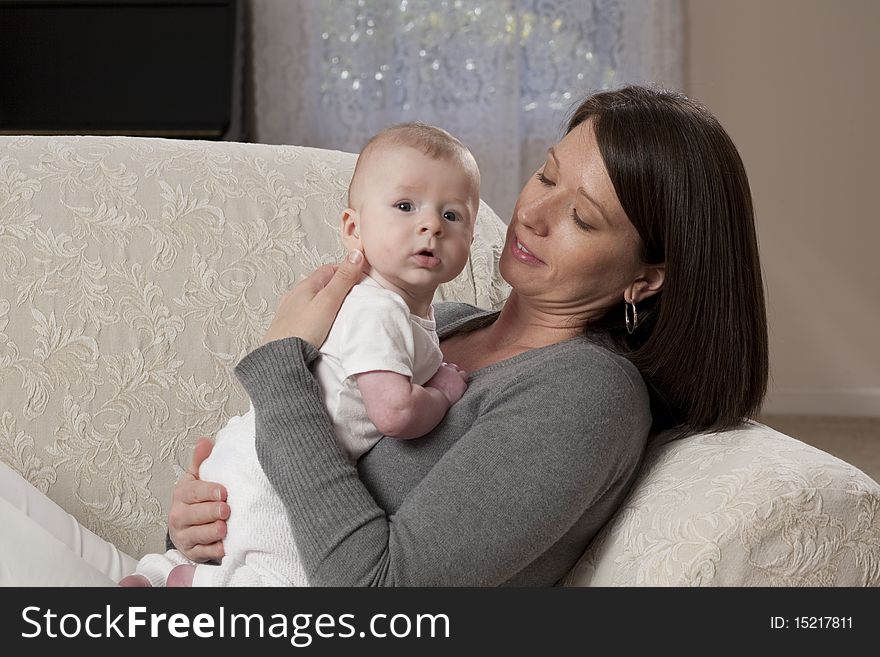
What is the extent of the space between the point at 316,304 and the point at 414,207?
16 cm

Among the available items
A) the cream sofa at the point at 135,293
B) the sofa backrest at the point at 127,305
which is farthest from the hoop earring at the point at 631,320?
the sofa backrest at the point at 127,305

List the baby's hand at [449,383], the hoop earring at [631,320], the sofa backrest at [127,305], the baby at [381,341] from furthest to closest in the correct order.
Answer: the sofa backrest at [127,305] → the hoop earring at [631,320] → the baby's hand at [449,383] → the baby at [381,341]

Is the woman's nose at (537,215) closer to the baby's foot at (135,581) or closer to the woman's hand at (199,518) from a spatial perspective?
the woman's hand at (199,518)

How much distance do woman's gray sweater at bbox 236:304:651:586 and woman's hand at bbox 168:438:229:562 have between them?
4.4 inches

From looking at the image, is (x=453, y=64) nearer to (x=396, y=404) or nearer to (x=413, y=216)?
(x=413, y=216)

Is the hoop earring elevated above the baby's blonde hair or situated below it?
below

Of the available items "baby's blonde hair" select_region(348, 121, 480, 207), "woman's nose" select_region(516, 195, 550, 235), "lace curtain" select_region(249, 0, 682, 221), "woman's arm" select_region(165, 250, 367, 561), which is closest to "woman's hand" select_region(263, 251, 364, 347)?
"woman's arm" select_region(165, 250, 367, 561)

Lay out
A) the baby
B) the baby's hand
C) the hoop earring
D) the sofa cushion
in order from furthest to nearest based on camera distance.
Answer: the hoop earring < the baby's hand < the baby < the sofa cushion

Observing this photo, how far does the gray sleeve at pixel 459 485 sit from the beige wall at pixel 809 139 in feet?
10.4

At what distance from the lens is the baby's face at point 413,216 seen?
1193mm

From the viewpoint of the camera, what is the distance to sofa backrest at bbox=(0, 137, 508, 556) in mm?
1587

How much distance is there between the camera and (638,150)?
125 centimetres

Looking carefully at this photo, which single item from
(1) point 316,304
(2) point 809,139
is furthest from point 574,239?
(2) point 809,139

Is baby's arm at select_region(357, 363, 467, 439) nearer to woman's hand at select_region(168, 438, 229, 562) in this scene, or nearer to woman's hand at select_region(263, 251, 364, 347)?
woman's hand at select_region(263, 251, 364, 347)
